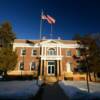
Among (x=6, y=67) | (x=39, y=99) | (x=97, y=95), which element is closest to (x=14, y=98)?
(x=39, y=99)

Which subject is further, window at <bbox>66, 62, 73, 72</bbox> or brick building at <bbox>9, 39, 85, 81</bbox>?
window at <bbox>66, 62, 73, 72</bbox>

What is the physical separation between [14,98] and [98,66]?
2179 centimetres

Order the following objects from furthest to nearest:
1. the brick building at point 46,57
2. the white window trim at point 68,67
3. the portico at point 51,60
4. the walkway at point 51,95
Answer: the white window trim at point 68,67 → the brick building at point 46,57 → the portico at point 51,60 → the walkway at point 51,95

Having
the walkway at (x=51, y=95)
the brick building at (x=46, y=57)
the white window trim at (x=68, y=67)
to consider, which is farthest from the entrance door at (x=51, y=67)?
the walkway at (x=51, y=95)

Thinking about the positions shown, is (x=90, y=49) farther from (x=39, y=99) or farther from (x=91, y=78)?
(x=39, y=99)

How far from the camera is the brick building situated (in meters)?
40.2

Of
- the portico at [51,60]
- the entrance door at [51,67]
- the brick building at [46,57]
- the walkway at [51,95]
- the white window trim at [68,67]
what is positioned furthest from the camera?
the white window trim at [68,67]

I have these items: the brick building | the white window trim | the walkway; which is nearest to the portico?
the brick building

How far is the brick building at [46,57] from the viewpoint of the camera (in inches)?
1583

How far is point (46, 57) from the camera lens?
40125 mm

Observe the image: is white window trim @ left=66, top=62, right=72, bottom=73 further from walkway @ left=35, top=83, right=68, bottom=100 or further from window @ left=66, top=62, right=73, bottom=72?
walkway @ left=35, top=83, right=68, bottom=100

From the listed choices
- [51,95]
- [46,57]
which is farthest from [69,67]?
[51,95]

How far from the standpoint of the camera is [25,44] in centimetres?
4225

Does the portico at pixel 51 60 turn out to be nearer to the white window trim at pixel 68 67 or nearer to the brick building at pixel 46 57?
the brick building at pixel 46 57
